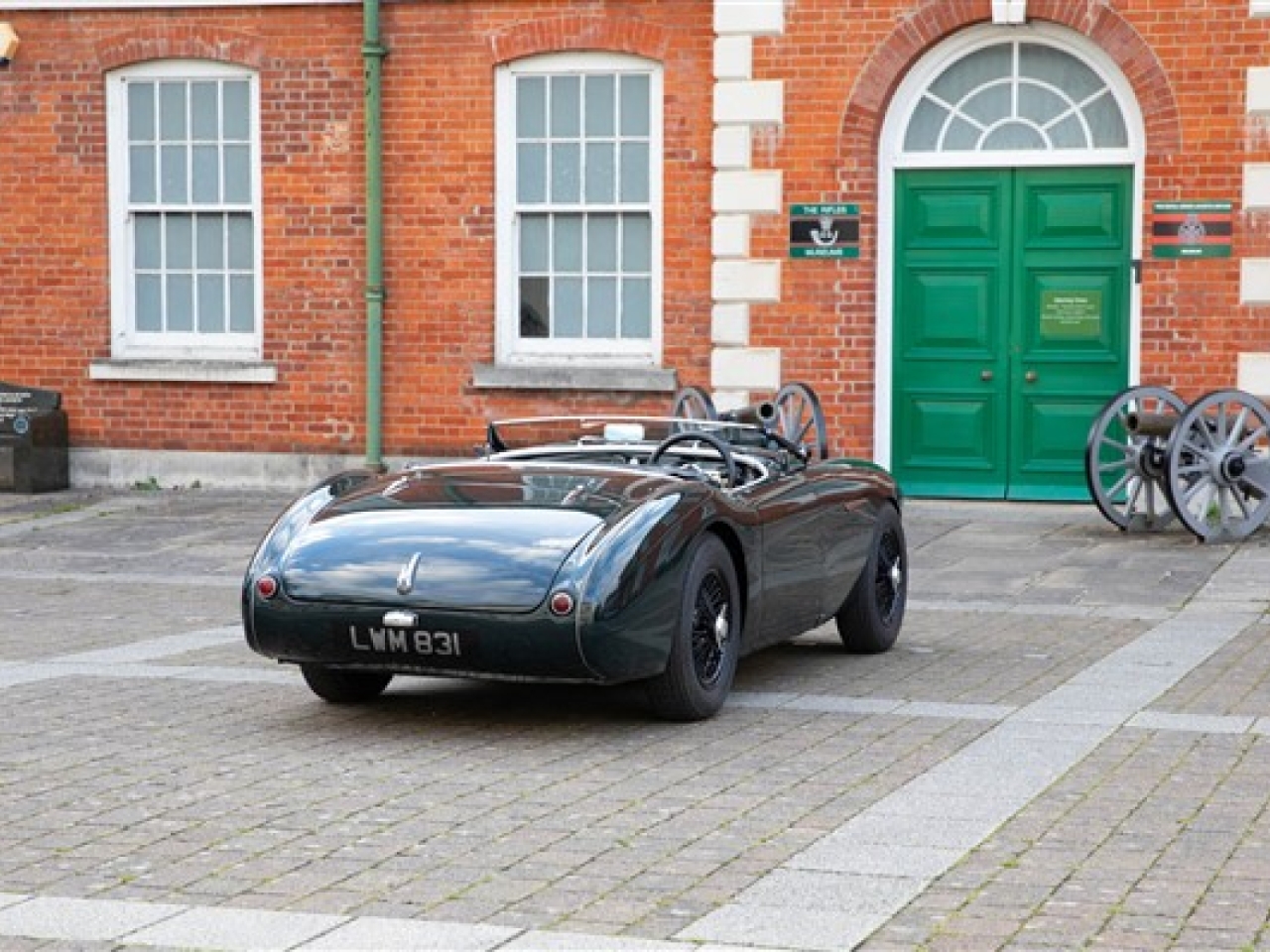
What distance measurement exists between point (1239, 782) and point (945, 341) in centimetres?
1032

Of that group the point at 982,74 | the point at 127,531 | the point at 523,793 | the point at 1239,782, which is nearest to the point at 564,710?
the point at 523,793

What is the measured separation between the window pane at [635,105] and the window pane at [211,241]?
3.55 meters

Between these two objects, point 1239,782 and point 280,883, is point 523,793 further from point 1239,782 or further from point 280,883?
point 1239,782

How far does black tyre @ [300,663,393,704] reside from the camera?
9.12 meters

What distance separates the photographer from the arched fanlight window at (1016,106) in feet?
56.6

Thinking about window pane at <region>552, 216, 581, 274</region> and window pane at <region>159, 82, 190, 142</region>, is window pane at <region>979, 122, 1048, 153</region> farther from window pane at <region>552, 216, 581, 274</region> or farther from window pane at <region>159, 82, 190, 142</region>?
window pane at <region>159, 82, 190, 142</region>

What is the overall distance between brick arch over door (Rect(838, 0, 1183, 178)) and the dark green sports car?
25.5 feet

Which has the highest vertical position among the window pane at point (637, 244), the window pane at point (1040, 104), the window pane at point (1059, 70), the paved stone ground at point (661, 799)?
the window pane at point (1059, 70)

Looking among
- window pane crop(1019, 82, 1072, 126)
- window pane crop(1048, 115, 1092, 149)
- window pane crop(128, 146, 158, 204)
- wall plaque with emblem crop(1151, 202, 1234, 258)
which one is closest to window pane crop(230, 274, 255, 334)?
window pane crop(128, 146, 158, 204)

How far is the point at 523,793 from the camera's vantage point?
745 centimetres

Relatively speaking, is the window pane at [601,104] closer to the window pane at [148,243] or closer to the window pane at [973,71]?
the window pane at [973,71]

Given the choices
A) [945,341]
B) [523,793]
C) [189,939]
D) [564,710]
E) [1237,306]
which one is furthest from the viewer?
[945,341]

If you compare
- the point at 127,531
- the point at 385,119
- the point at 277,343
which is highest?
the point at 385,119

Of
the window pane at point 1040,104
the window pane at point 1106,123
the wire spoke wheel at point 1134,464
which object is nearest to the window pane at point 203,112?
the window pane at point 1040,104
